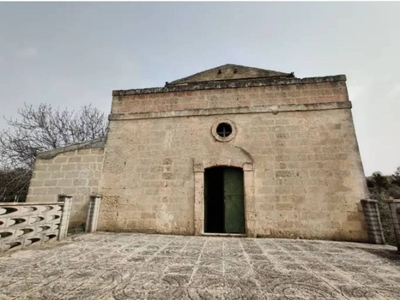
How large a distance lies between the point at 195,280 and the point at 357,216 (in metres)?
5.25

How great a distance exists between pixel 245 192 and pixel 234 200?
0.48 m

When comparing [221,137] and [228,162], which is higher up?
[221,137]

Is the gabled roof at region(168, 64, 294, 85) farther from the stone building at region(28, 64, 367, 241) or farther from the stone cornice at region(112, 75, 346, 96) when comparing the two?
the stone building at region(28, 64, 367, 241)

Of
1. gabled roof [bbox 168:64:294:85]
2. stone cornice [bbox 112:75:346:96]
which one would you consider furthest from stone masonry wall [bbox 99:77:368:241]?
gabled roof [bbox 168:64:294:85]

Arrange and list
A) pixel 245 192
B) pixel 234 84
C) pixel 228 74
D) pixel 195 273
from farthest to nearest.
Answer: pixel 228 74 < pixel 234 84 < pixel 245 192 < pixel 195 273

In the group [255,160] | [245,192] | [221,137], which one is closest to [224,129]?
[221,137]

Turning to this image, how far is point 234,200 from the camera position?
6.04 m

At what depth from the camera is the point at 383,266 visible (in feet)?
9.82

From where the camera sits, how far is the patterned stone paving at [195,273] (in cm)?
197

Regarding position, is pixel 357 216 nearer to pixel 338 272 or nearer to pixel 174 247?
pixel 338 272

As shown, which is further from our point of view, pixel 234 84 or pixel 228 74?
pixel 228 74

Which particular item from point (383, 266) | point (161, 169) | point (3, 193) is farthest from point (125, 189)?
point (3, 193)

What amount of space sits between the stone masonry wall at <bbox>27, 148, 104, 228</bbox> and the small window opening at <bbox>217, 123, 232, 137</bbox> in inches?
159

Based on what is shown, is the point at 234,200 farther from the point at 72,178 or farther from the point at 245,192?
the point at 72,178
